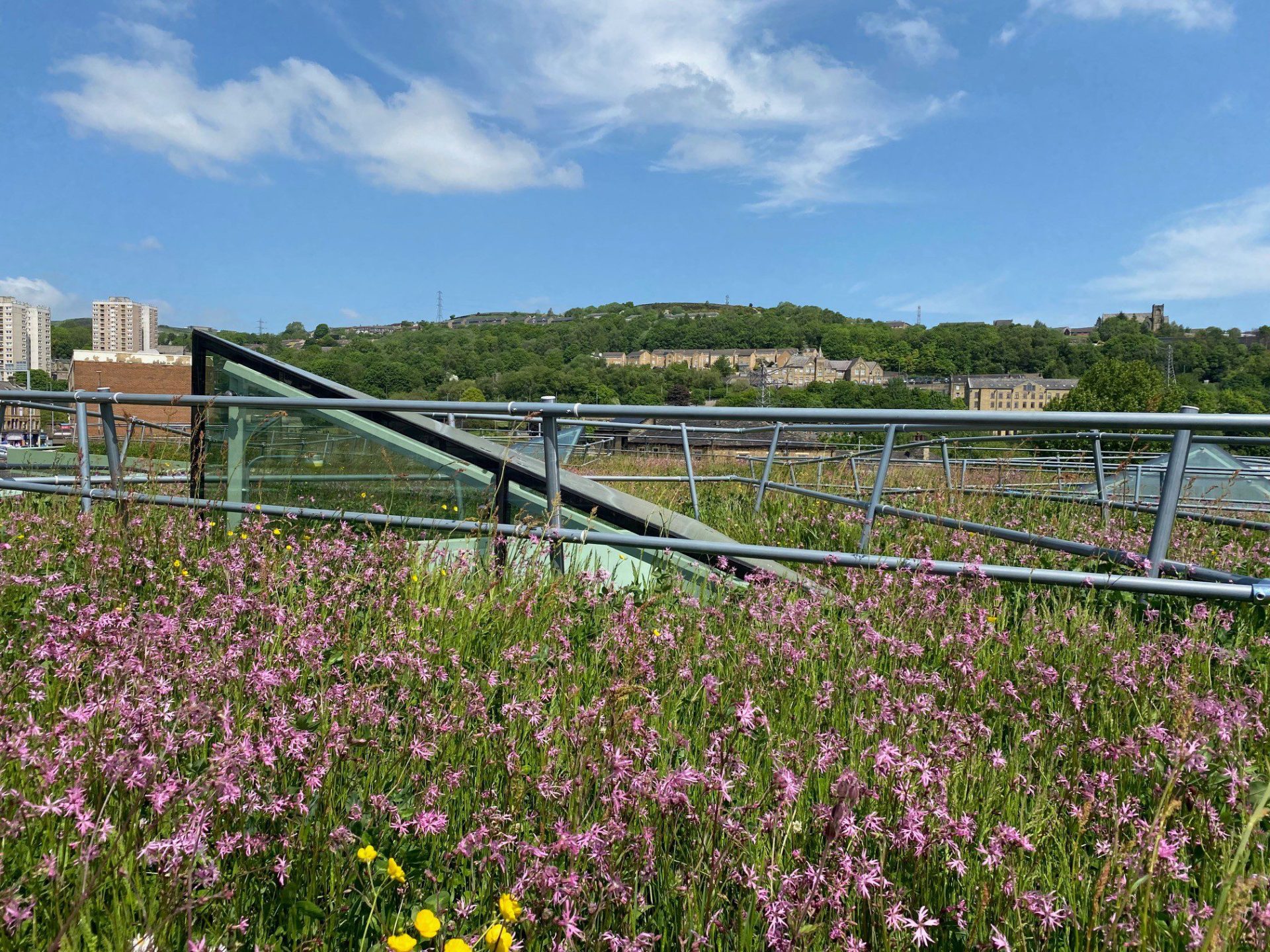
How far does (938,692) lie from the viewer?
96.3 inches

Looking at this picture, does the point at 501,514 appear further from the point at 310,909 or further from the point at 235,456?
the point at 310,909

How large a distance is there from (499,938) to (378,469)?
4005 millimetres

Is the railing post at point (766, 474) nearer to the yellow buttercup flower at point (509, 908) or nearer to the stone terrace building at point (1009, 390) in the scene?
the yellow buttercup flower at point (509, 908)

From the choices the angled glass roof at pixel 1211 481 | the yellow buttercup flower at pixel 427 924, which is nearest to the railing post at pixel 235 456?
the yellow buttercup flower at pixel 427 924

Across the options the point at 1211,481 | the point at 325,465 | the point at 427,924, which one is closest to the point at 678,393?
the point at 1211,481

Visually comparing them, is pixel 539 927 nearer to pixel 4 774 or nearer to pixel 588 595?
pixel 4 774

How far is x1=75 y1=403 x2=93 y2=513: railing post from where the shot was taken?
5.10m

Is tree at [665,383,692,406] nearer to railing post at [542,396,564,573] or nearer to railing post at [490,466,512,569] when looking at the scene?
railing post at [490,466,512,569]

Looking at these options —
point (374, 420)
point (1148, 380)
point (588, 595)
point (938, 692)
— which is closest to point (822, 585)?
point (588, 595)

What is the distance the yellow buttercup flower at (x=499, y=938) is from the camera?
1166 mm

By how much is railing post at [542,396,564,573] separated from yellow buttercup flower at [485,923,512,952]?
2690 mm

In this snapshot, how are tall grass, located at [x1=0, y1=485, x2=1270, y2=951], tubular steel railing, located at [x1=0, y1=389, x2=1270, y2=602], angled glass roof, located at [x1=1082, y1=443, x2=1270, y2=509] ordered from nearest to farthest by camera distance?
tall grass, located at [x1=0, y1=485, x2=1270, y2=951], tubular steel railing, located at [x1=0, y1=389, x2=1270, y2=602], angled glass roof, located at [x1=1082, y1=443, x2=1270, y2=509]

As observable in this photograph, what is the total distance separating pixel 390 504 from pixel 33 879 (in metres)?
3.48

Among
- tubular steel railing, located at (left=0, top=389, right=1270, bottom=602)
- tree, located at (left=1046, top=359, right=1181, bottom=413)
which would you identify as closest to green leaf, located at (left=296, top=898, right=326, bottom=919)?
tubular steel railing, located at (left=0, top=389, right=1270, bottom=602)
